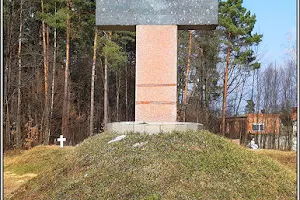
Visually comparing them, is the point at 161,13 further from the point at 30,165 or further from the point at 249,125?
the point at 249,125

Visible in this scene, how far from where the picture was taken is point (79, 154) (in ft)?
17.5

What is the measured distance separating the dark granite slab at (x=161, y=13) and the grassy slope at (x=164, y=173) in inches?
81.2

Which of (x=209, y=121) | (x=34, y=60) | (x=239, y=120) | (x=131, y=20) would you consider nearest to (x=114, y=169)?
(x=131, y=20)

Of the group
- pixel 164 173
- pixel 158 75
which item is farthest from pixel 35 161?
pixel 164 173

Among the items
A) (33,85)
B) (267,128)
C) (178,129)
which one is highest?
(33,85)

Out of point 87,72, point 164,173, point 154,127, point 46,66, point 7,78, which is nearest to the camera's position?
point 164,173

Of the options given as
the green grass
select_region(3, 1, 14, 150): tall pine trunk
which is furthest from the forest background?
the green grass

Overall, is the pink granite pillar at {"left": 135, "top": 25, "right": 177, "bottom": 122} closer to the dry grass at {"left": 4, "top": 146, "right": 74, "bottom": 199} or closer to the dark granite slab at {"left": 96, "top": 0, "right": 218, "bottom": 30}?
the dark granite slab at {"left": 96, "top": 0, "right": 218, "bottom": 30}

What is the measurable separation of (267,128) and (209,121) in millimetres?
4146

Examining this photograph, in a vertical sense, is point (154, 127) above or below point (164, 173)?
above

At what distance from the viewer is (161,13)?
19.7ft

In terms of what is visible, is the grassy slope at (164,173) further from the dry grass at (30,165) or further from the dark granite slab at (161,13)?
the dry grass at (30,165)

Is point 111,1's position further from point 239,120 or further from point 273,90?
point 273,90

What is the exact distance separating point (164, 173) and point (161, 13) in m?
3.00
